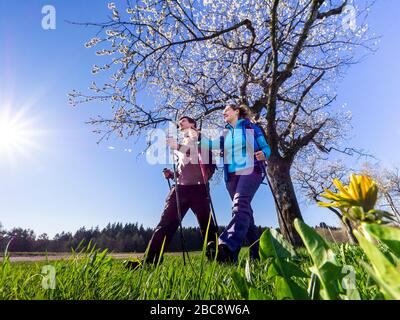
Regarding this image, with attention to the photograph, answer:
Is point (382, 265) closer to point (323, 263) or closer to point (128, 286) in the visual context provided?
point (323, 263)

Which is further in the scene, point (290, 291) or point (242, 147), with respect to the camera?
point (242, 147)

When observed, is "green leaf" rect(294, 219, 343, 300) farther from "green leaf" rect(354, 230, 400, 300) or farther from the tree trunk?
the tree trunk

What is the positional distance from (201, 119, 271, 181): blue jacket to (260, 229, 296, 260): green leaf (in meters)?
2.70

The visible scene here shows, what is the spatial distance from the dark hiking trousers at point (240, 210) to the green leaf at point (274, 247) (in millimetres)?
2339

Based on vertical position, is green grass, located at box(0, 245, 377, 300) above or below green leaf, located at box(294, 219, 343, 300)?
below

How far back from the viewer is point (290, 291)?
1.93ft

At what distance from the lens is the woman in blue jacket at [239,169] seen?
118 inches

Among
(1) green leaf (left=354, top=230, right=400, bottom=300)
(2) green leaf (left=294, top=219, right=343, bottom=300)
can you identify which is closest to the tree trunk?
(2) green leaf (left=294, top=219, right=343, bottom=300)

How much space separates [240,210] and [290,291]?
8.54 feet

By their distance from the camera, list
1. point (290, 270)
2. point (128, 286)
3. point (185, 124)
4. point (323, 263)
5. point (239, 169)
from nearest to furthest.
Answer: point (323, 263)
point (290, 270)
point (128, 286)
point (239, 169)
point (185, 124)

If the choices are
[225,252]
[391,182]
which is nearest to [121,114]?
[225,252]

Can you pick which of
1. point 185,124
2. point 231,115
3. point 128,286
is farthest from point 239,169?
point 128,286

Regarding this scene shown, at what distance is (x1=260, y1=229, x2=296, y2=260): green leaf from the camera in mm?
667
